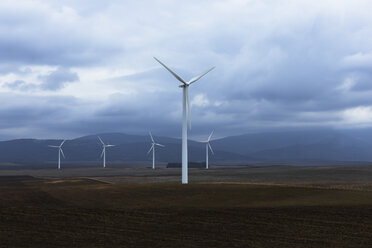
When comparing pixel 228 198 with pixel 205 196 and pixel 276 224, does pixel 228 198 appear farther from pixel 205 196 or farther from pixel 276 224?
pixel 276 224

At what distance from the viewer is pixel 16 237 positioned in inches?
932

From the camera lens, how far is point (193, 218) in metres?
28.4

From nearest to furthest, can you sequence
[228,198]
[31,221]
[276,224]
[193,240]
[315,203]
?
[193,240] → [276,224] → [31,221] → [315,203] → [228,198]

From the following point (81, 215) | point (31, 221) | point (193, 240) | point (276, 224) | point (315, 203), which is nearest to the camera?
point (193, 240)

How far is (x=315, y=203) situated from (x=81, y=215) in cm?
1760

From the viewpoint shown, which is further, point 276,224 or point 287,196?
point 287,196

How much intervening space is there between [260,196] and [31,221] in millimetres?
18801

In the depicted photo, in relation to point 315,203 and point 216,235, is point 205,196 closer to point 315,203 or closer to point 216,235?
point 315,203

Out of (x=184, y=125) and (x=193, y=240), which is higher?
(x=184, y=125)

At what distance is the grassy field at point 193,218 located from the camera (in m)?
22.6

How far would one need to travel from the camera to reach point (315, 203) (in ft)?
109

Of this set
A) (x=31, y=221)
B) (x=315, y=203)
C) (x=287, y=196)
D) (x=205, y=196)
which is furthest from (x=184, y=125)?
(x=31, y=221)

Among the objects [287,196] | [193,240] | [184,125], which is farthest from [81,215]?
[184,125]

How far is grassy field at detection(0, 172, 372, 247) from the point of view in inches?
890
